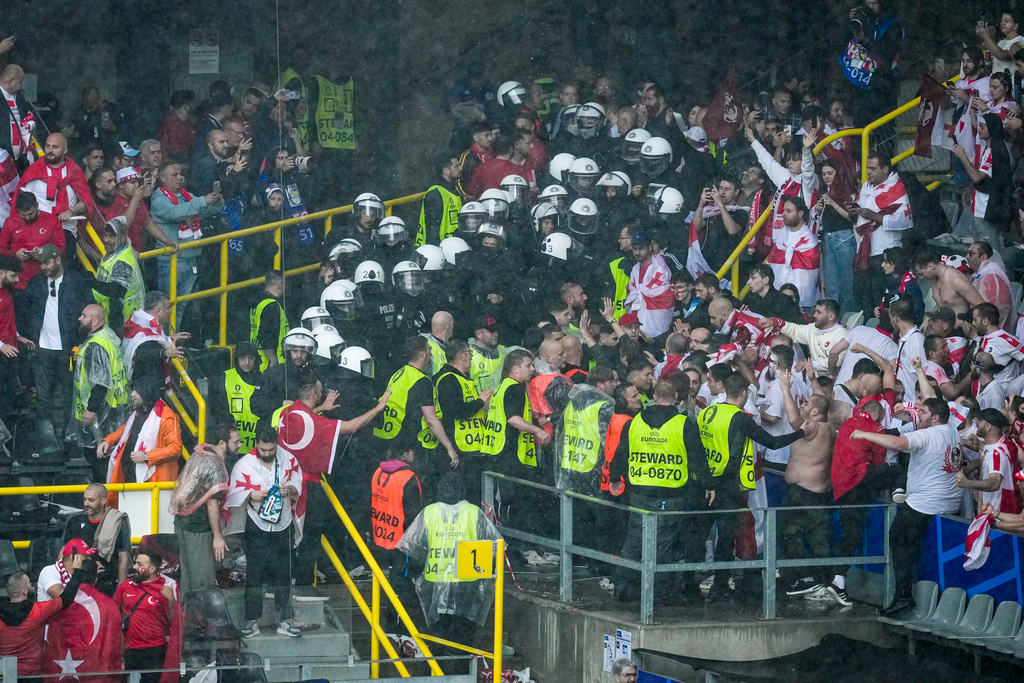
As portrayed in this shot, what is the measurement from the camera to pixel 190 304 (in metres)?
11.1

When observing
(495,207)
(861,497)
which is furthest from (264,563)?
(861,497)

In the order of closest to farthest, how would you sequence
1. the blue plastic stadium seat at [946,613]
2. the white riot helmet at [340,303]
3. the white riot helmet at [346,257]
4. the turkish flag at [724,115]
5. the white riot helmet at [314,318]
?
1. the blue plastic stadium seat at [946,613]
2. the white riot helmet at [314,318]
3. the white riot helmet at [340,303]
4. the white riot helmet at [346,257]
5. the turkish flag at [724,115]

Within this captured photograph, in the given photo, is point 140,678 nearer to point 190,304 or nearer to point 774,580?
point 774,580

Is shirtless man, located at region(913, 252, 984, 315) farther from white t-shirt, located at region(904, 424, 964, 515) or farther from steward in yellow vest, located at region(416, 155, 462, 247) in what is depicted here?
steward in yellow vest, located at region(416, 155, 462, 247)

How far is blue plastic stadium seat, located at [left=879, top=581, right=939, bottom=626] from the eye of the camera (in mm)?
8078

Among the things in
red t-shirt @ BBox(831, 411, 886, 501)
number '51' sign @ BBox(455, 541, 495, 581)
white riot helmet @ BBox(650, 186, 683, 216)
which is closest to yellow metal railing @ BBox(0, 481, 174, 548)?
number '51' sign @ BBox(455, 541, 495, 581)

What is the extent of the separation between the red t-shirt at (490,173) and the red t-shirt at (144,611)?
192 inches

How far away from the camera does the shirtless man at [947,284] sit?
934 centimetres

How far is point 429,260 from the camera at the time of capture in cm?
1027

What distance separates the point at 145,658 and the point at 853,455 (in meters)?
4.11

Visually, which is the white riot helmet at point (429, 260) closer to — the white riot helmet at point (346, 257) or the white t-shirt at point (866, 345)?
the white riot helmet at point (346, 257)

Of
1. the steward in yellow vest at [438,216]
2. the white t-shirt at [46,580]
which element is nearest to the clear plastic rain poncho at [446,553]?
the white t-shirt at [46,580]

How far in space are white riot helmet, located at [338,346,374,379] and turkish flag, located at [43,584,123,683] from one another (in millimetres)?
2348

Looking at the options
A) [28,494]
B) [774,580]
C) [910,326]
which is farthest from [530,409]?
[28,494]
